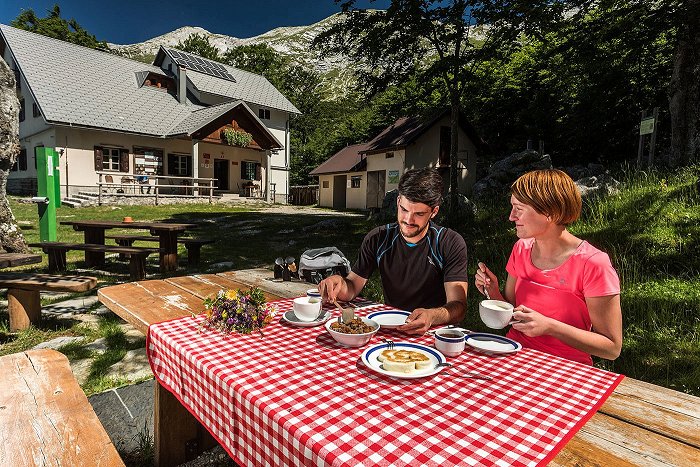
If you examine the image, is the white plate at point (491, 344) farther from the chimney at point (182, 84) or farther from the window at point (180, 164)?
the chimney at point (182, 84)

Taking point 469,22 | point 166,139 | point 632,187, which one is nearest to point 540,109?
point 469,22

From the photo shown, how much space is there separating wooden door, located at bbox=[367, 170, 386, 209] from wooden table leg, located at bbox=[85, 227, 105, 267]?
679 inches

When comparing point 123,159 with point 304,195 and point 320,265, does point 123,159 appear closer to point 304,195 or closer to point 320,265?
point 304,195

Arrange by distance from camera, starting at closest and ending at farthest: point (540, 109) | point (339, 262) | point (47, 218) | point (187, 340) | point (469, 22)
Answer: point (187, 340) < point (339, 262) < point (47, 218) < point (469, 22) < point (540, 109)

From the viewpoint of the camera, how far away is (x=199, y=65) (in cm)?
2692

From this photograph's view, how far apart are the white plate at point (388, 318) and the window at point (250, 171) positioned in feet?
83.2

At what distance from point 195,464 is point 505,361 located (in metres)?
1.94

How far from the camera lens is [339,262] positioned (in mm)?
3346

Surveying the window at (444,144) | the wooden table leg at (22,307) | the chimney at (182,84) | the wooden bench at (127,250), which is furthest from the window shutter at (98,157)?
the wooden table leg at (22,307)

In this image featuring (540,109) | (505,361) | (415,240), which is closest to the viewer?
(505,361)

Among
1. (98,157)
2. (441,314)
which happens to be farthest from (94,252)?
(98,157)

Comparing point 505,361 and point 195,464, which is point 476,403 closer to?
point 505,361

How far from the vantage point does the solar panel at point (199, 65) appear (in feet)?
84.6

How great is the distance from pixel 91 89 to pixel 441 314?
26151 millimetres
